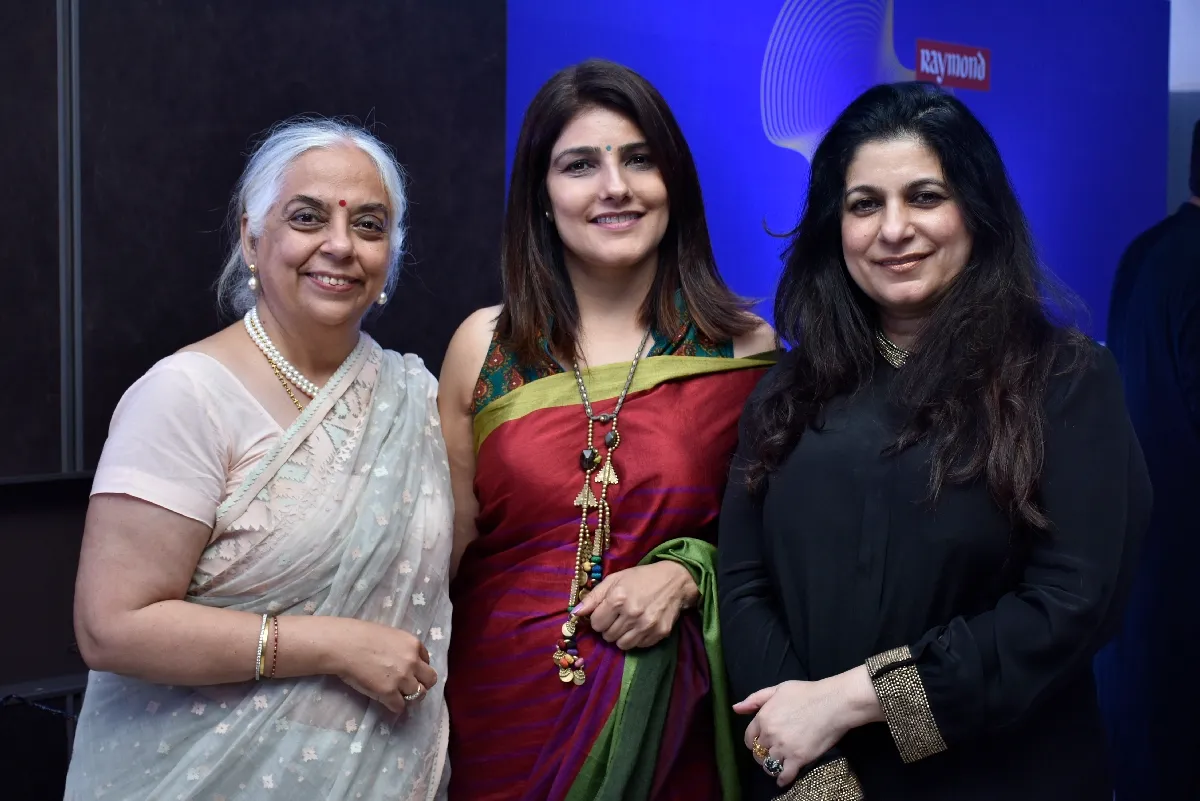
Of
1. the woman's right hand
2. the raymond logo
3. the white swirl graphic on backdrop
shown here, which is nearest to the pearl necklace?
the woman's right hand

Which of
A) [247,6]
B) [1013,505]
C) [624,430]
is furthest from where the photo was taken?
[247,6]

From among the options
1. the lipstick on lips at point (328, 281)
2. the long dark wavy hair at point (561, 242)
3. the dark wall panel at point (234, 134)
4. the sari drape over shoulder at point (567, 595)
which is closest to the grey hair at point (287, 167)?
the lipstick on lips at point (328, 281)

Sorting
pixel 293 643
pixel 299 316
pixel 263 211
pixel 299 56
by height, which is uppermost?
pixel 299 56

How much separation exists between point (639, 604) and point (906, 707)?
0.43 metres

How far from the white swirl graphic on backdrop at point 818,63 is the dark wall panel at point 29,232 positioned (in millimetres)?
1684

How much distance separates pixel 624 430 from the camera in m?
1.86

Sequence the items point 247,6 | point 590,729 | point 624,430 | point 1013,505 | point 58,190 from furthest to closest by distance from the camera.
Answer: point 247,6 < point 58,190 < point 624,430 < point 590,729 < point 1013,505

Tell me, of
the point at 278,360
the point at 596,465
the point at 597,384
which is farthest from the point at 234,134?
the point at 596,465

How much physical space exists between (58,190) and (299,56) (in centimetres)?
58

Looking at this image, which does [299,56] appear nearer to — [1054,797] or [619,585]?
[619,585]

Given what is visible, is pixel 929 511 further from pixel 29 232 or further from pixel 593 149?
pixel 29 232

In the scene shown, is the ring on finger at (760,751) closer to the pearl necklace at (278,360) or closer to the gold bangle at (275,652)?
the gold bangle at (275,652)

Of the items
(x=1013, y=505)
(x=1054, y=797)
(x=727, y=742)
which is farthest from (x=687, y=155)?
(x=1054, y=797)

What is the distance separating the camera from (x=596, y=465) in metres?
1.83
